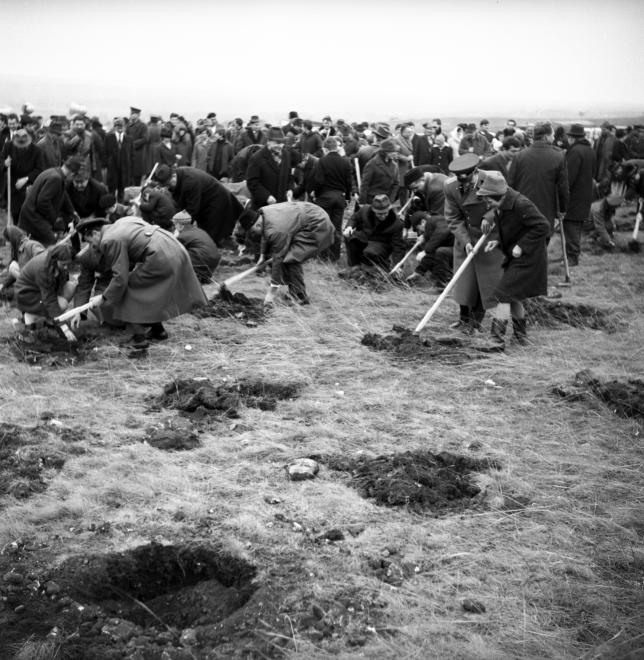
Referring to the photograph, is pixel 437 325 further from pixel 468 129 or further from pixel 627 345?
pixel 468 129

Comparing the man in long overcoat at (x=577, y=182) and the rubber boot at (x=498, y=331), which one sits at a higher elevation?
the man in long overcoat at (x=577, y=182)

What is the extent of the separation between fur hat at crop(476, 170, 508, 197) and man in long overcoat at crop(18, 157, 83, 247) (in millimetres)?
4702

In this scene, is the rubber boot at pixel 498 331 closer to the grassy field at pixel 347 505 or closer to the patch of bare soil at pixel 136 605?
the grassy field at pixel 347 505

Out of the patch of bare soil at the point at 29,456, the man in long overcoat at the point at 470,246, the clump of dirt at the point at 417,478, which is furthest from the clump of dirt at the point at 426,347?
the patch of bare soil at the point at 29,456

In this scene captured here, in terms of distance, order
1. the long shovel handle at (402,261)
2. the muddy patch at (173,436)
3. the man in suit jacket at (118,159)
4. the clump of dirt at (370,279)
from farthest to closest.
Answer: the man in suit jacket at (118,159) < the long shovel handle at (402,261) < the clump of dirt at (370,279) < the muddy patch at (173,436)

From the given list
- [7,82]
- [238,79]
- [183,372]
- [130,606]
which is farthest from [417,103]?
[130,606]

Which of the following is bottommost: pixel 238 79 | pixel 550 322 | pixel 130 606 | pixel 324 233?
pixel 130 606

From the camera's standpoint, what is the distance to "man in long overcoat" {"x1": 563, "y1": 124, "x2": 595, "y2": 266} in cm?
1131

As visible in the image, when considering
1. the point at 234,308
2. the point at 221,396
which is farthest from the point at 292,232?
the point at 221,396

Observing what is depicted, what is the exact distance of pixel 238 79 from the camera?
2803 centimetres

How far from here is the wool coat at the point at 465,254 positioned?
26.5ft

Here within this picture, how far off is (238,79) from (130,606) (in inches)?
1000

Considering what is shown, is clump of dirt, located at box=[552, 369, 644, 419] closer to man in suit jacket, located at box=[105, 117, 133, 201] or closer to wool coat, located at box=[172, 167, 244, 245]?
wool coat, located at box=[172, 167, 244, 245]

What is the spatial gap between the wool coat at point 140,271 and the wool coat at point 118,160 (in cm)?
839
